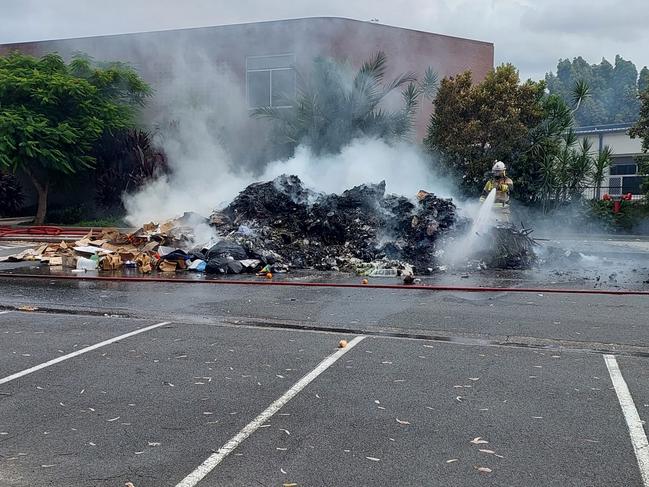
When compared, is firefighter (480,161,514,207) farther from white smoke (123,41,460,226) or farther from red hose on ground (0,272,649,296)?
red hose on ground (0,272,649,296)

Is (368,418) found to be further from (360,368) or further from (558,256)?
(558,256)

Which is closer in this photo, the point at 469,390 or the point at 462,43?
the point at 469,390

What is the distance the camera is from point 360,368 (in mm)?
5324

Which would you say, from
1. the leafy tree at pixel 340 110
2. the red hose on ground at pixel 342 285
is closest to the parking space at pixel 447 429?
the red hose on ground at pixel 342 285

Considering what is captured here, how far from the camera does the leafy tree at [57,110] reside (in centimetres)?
2164

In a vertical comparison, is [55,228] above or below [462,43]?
below

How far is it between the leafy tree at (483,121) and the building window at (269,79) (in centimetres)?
536

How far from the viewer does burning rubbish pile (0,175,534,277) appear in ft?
39.4

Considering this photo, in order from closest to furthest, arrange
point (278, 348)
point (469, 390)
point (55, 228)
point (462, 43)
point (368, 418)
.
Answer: point (368, 418)
point (469, 390)
point (278, 348)
point (55, 228)
point (462, 43)

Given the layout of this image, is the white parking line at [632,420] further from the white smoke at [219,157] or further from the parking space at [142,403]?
the white smoke at [219,157]

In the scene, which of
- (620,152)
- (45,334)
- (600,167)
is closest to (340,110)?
(600,167)

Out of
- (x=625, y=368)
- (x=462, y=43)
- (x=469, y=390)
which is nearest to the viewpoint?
(x=469, y=390)

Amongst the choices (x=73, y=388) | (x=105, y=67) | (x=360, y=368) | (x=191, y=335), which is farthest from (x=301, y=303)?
(x=105, y=67)

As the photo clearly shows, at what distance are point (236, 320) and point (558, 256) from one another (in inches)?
302
